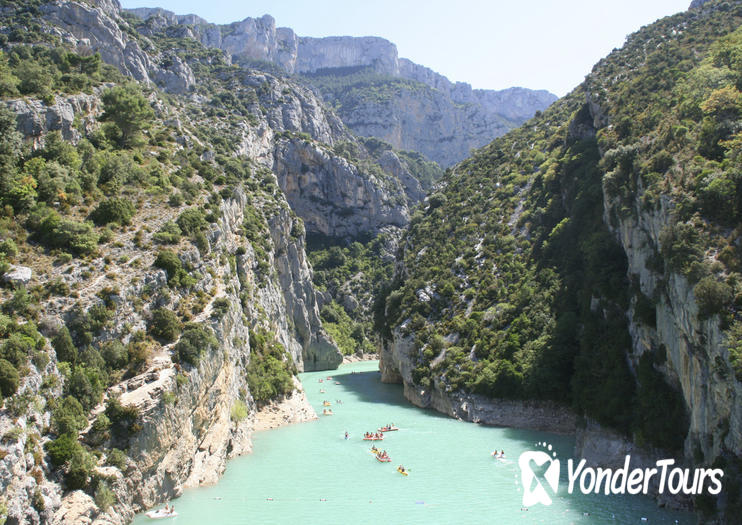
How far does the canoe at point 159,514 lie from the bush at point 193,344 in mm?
7433

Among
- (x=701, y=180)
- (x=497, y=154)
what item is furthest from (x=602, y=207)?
(x=497, y=154)

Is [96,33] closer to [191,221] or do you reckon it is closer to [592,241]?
[191,221]

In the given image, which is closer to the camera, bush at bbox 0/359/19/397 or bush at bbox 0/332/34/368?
bush at bbox 0/359/19/397

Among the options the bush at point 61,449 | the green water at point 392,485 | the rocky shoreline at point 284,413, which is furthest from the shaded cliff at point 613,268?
the bush at point 61,449

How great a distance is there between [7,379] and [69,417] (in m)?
3.10

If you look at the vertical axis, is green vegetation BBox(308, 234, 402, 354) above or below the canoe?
above

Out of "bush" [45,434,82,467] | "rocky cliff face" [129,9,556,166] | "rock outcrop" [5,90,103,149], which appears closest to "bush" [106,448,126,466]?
"bush" [45,434,82,467]

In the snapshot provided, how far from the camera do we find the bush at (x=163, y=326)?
1144 inches

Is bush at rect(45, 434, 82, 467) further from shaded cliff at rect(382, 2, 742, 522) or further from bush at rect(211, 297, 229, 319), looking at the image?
shaded cliff at rect(382, 2, 742, 522)

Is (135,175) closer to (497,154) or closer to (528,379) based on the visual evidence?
(528,379)

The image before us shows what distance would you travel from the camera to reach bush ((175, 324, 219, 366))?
28.5m

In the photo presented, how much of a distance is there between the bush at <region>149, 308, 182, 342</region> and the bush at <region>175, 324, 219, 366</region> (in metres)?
0.66

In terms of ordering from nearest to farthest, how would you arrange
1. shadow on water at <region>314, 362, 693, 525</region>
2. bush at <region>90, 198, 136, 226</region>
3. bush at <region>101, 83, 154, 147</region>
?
shadow on water at <region>314, 362, 693, 525</region> < bush at <region>90, 198, 136, 226</region> < bush at <region>101, 83, 154, 147</region>

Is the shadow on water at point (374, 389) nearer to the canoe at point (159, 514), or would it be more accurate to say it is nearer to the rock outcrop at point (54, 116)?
the canoe at point (159, 514)
